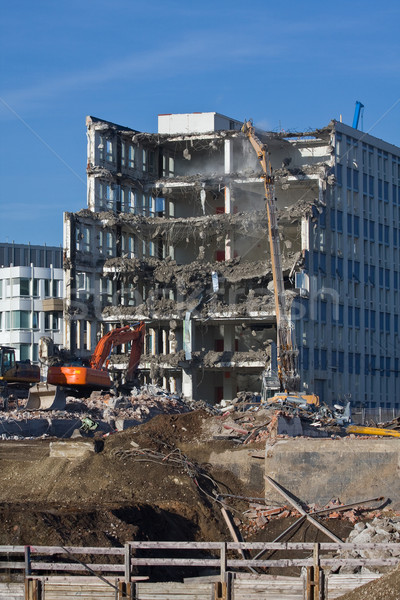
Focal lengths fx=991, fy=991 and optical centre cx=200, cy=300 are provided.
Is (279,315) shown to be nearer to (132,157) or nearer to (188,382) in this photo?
(188,382)

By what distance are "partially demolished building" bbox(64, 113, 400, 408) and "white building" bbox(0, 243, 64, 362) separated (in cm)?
1752

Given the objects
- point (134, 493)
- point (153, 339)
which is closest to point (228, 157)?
point (153, 339)

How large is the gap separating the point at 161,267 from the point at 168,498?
4158 centimetres

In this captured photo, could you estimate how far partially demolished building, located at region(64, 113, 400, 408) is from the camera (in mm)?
64125

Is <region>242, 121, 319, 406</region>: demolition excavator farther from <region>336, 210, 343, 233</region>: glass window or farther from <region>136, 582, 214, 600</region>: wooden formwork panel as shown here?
<region>136, 582, 214, 600</region>: wooden formwork panel

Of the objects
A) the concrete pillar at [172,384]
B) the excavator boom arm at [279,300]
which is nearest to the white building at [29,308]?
the concrete pillar at [172,384]

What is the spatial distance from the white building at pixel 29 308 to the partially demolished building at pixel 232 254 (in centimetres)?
1752

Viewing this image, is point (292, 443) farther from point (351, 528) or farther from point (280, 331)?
point (280, 331)

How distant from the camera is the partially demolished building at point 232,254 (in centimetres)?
6412

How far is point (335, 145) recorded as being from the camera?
221ft

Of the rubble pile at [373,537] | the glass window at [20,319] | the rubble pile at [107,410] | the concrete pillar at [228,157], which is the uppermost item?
the concrete pillar at [228,157]

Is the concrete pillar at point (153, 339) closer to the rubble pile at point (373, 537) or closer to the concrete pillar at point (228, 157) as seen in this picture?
the concrete pillar at point (228, 157)

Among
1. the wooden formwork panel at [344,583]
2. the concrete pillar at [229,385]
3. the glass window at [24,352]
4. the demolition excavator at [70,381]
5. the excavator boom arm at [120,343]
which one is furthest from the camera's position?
the glass window at [24,352]

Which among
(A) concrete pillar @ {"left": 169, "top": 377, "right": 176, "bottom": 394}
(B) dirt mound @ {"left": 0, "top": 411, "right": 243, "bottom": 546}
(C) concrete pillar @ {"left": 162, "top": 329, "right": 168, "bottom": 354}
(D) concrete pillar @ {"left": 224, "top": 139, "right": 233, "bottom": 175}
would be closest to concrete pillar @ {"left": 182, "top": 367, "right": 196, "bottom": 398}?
(A) concrete pillar @ {"left": 169, "top": 377, "right": 176, "bottom": 394}
